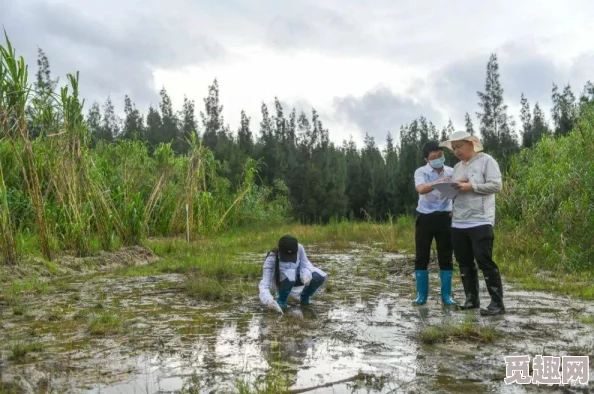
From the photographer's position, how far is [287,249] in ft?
20.4

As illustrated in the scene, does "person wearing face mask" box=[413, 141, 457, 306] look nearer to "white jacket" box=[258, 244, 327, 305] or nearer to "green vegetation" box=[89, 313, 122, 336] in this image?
"white jacket" box=[258, 244, 327, 305]

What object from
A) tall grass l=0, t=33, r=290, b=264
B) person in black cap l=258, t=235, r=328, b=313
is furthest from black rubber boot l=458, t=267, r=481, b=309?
tall grass l=0, t=33, r=290, b=264

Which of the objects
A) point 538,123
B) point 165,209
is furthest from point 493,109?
point 165,209

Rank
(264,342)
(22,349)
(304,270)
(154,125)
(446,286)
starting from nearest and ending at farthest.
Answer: (22,349) → (264,342) → (304,270) → (446,286) → (154,125)

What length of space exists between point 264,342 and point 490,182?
2.67 metres

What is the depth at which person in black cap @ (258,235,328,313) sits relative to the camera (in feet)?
20.4

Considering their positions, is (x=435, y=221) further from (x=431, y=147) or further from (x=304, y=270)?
(x=304, y=270)

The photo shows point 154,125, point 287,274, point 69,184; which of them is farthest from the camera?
point 154,125

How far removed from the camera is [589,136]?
10.1 m

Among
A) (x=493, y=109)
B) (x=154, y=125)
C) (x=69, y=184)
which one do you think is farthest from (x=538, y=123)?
(x=69, y=184)

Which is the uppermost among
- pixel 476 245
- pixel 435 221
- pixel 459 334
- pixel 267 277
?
pixel 435 221

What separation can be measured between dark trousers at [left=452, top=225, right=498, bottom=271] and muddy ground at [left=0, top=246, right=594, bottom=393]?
53cm

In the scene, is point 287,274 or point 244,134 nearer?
point 287,274

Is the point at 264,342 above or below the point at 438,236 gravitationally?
below
